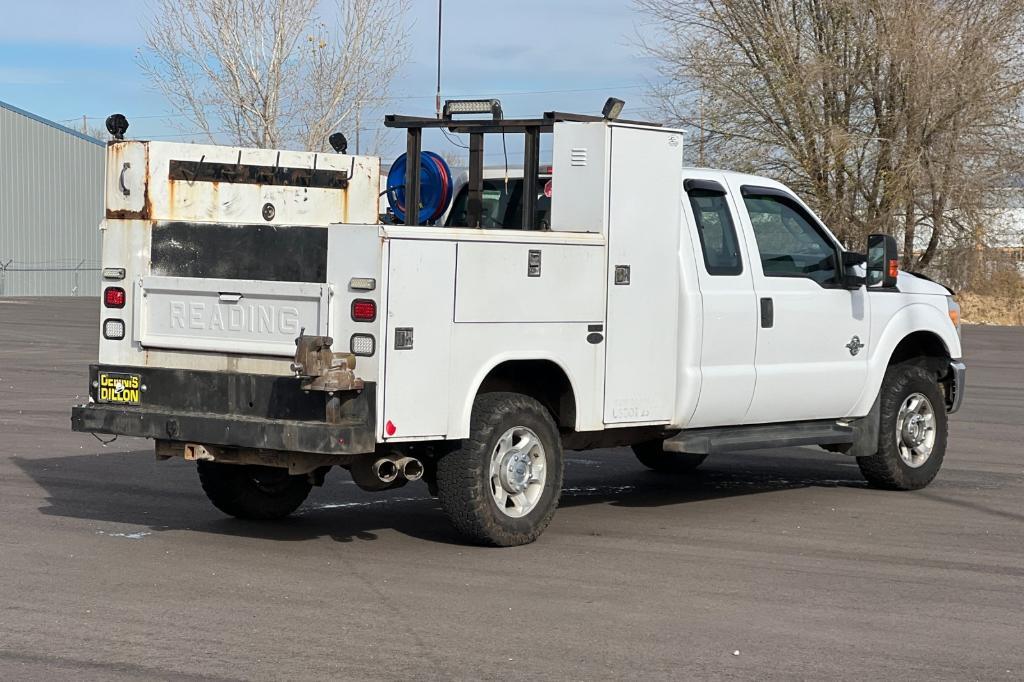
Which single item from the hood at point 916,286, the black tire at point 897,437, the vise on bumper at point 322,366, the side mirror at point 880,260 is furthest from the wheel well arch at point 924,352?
the vise on bumper at point 322,366

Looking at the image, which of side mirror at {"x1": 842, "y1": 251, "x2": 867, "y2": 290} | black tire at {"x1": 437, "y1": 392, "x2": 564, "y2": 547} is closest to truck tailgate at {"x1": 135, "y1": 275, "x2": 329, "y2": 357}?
black tire at {"x1": 437, "y1": 392, "x2": 564, "y2": 547}

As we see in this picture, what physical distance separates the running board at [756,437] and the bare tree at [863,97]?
2584cm

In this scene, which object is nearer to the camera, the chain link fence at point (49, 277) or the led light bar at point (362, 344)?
the led light bar at point (362, 344)

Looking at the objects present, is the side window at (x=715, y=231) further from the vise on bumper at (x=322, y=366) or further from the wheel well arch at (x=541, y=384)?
the vise on bumper at (x=322, y=366)

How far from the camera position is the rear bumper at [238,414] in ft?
25.9

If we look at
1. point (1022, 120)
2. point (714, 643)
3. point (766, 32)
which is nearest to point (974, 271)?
→ point (1022, 120)

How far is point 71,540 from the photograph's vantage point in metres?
8.80

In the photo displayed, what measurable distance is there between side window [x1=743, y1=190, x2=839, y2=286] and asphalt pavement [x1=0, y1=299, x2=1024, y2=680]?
1652mm

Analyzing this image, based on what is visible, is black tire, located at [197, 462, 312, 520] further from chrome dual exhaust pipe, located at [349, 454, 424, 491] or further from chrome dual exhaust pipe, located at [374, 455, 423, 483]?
chrome dual exhaust pipe, located at [374, 455, 423, 483]

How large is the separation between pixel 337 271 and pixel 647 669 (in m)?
2.85

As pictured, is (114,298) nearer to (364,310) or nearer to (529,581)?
(364,310)

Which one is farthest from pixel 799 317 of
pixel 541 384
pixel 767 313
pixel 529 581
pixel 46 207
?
pixel 46 207

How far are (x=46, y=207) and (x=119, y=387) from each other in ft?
172

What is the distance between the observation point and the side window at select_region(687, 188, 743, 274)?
9.95 meters
